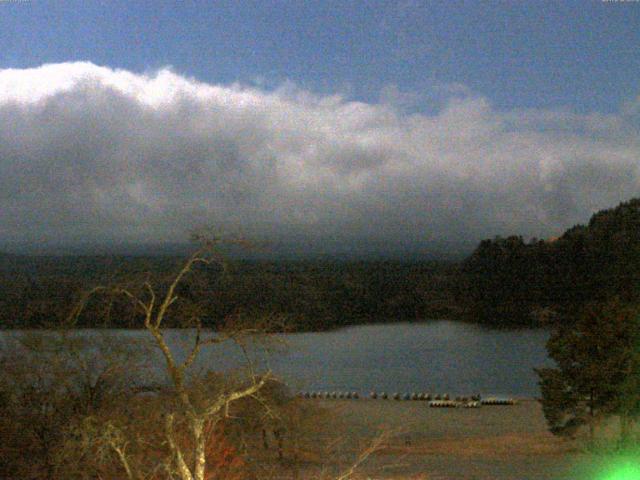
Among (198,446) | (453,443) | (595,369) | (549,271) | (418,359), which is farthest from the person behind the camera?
(549,271)

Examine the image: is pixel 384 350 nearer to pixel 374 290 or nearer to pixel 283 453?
pixel 374 290

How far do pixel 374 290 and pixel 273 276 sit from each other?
62.5 feet

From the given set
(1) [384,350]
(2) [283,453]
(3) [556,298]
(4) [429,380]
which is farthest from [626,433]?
(3) [556,298]

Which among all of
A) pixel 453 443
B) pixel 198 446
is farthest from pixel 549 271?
pixel 198 446

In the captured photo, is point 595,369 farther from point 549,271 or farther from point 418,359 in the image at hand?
point 549,271

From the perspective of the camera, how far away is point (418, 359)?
182 feet

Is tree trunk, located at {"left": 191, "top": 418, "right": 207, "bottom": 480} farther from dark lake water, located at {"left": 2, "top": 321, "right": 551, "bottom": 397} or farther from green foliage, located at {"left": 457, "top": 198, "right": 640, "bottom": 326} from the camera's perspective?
green foliage, located at {"left": 457, "top": 198, "right": 640, "bottom": 326}

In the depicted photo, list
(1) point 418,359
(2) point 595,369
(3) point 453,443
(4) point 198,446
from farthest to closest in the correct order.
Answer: (1) point 418,359
(3) point 453,443
(2) point 595,369
(4) point 198,446

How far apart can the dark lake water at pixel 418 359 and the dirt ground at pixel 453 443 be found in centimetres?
704

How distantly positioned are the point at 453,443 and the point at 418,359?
111 ft

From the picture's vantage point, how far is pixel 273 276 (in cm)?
6769

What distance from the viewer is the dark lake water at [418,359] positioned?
43.1 m

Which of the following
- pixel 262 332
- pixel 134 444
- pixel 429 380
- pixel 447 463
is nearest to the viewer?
pixel 262 332

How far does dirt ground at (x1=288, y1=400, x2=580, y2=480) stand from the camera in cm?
1555
